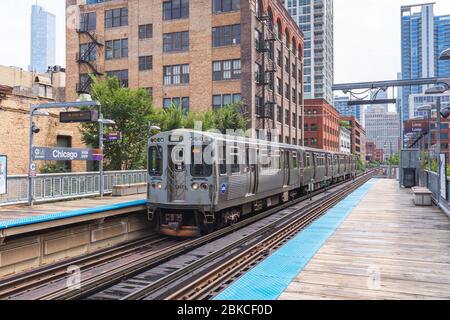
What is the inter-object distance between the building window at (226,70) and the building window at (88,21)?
52.5ft

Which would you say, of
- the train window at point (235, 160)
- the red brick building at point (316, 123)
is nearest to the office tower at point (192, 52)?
the train window at point (235, 160)

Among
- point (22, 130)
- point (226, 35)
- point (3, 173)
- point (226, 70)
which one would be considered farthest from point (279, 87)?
point (3, 173)

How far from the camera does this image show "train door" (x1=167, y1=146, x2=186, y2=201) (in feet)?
43.2

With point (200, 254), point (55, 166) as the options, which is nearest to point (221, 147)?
point (200, 254)

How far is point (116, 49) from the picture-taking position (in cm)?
4481

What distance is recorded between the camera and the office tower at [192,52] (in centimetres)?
3931

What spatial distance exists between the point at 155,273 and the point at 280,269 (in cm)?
298

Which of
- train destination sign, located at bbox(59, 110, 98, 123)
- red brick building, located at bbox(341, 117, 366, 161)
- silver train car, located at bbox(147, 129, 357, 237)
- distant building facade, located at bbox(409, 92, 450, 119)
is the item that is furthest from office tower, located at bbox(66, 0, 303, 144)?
red brick building, located at bbox(341, 117, 366, 161)

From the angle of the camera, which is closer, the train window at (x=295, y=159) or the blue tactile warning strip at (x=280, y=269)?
the blue tactile warning strip at (x=280, y=269)

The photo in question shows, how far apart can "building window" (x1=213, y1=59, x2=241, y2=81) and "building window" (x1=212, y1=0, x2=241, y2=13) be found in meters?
4.97

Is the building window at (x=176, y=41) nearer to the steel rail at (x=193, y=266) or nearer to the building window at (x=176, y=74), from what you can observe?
the building window at (x=176, y=74)

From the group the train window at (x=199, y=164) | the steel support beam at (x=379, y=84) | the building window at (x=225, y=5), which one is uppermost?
the building window at (x=225, y=5)

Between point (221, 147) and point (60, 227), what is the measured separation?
5389 millimetres
